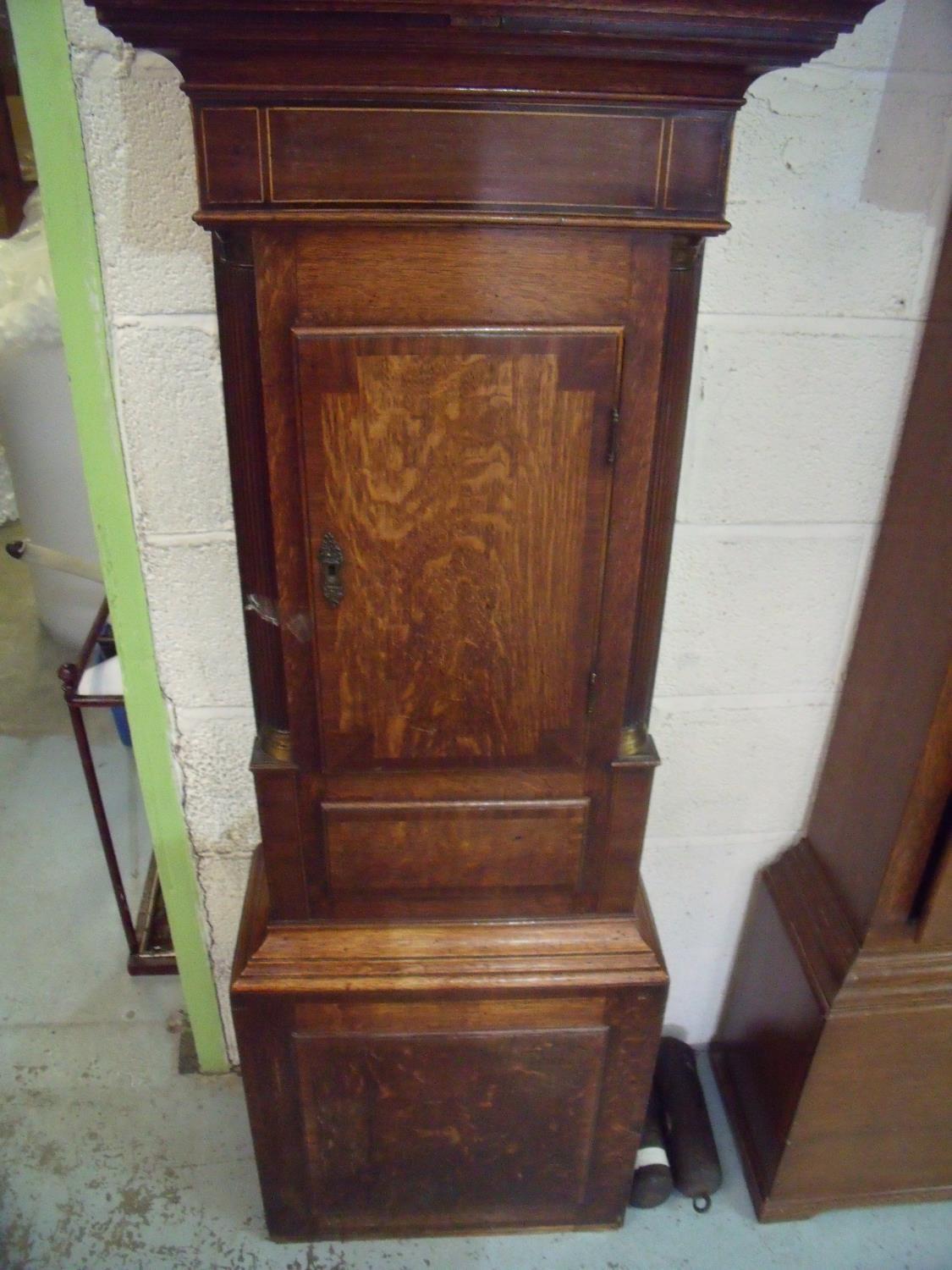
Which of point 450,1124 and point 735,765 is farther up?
point 735,765

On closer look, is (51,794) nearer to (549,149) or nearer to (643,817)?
(643,817)

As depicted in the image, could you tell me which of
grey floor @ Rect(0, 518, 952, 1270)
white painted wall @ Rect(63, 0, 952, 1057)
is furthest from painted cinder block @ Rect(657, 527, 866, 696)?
grey floor @ Rect(0, 518, 952, 1270)

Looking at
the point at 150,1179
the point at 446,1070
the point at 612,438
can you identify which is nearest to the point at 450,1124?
the point at 446,1070

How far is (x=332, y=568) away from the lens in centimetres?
88

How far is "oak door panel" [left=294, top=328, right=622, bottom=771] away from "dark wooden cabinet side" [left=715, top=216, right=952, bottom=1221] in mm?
420

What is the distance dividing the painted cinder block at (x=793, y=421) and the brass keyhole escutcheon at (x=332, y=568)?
46 centimetres

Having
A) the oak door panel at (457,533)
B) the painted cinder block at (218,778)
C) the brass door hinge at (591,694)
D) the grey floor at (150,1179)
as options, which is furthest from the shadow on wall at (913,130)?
the grey floor at (150,1179)

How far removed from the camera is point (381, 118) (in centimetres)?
74

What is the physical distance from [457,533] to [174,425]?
1.28 ft

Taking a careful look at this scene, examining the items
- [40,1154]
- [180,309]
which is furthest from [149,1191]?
[180,309]

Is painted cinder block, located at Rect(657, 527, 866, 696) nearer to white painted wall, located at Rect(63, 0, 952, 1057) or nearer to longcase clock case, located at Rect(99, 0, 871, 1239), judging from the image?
white painted wall, located at Rect(63, 0, 952, 1057)

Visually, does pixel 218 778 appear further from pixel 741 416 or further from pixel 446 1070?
pixel 741 416

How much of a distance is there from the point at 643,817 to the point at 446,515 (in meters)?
0.43

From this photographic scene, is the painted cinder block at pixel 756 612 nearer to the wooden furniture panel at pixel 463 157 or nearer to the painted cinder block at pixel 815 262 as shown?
the painted cinder block at pixel 815 262
